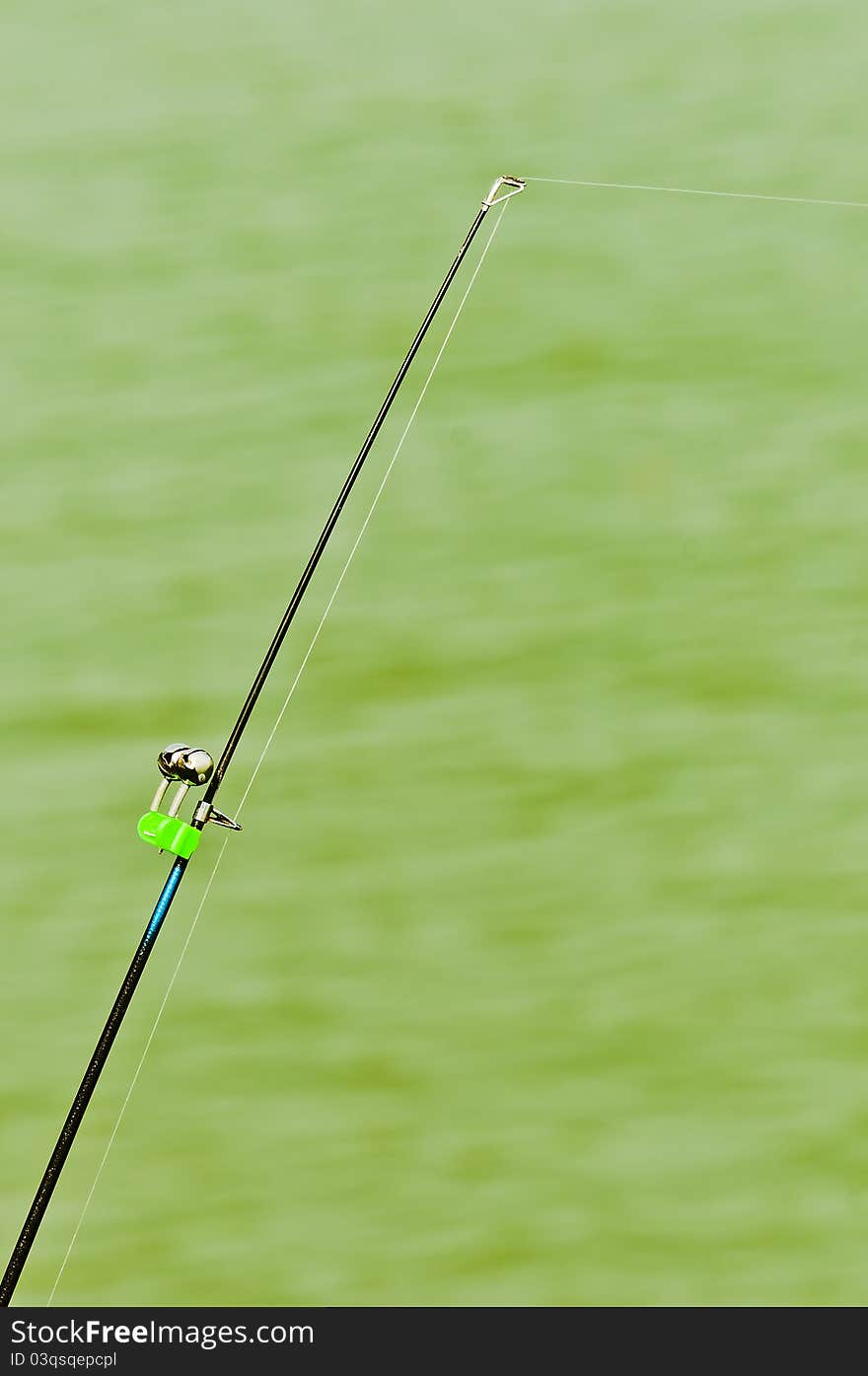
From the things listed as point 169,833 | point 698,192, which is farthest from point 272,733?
point 698,192

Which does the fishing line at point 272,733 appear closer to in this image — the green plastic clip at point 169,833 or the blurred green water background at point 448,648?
the blurred green water background at point 448,648

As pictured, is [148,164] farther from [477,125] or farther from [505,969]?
[505,969]

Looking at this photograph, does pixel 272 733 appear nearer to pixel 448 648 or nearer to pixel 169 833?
pixel 448 648

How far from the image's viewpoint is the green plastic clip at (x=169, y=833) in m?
1.46

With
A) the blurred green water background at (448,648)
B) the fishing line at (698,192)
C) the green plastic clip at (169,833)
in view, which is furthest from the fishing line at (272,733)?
the green plastic clip at (169,833)

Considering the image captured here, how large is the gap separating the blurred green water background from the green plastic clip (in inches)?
24.0

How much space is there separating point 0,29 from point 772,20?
1357 mm

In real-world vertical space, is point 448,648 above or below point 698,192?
below

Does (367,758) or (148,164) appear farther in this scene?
(148,164)

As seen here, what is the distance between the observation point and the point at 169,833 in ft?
4.80

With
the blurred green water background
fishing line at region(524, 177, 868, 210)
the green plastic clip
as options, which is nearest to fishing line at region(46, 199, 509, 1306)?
the blurred green water background

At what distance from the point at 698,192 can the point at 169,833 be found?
4.91 ft

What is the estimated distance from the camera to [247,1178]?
1967 mm
